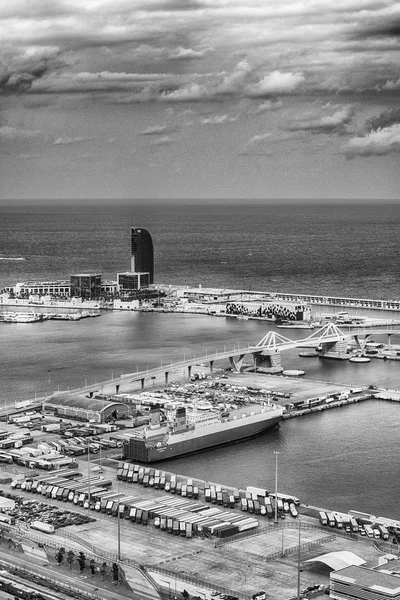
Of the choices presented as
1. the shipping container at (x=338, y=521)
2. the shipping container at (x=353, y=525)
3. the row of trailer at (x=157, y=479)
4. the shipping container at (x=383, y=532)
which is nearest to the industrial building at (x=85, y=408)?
the row of trailer at (x=157, y=479)

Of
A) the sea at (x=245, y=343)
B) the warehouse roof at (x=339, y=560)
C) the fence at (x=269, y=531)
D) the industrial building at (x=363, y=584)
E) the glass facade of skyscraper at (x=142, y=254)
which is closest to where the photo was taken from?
the industrial building at (x=363, y=584)

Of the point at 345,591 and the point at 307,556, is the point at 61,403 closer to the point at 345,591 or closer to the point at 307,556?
the point at 307,556

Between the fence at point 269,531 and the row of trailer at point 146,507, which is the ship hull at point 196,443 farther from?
the fence at point 269,531

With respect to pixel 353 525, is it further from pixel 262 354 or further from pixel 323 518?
pixel 262 354

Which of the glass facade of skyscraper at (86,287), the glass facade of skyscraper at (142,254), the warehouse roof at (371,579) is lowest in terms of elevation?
the warehouse roof at (371,579)

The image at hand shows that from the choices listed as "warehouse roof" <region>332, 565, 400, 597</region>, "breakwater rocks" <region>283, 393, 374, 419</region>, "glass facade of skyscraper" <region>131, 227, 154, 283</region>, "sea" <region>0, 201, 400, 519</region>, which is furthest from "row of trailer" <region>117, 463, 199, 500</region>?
"glass facade of skyscraper" <region>131, 227, 154, 283</region>

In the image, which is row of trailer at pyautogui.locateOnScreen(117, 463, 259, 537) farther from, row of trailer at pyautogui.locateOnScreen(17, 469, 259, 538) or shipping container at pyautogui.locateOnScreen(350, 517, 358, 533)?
shipping container at pyautogui.locateOnScreen(350, 517, 358, 533)

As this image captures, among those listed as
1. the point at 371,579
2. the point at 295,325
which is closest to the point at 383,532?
the point at 371,579
